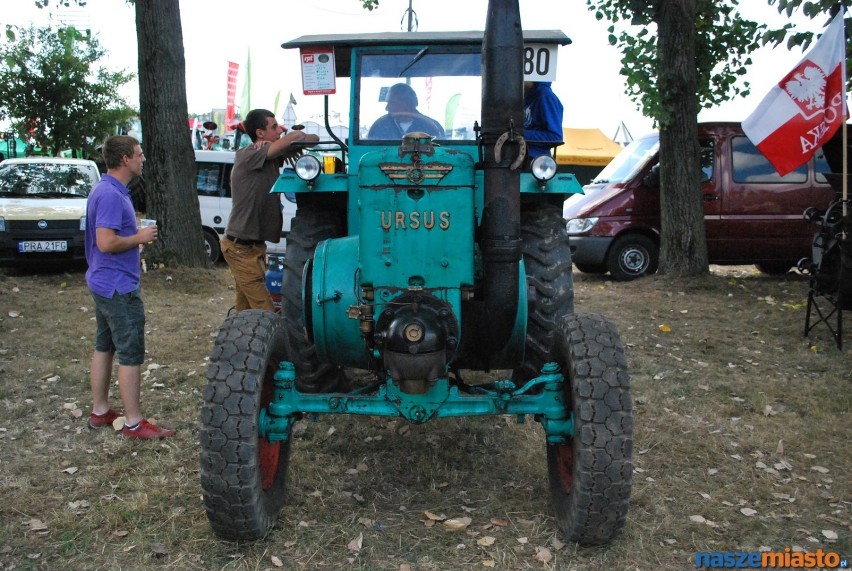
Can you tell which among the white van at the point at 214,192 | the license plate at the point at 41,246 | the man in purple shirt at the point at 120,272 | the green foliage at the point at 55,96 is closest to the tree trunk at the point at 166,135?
the license plate at the point at 41,246

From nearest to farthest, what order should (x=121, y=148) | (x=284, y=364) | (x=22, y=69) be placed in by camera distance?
1. (x=284, y=364)
2. (x=121, y=148)
3. (x=22, y=69)

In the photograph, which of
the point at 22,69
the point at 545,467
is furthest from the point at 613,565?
the point at 22,69

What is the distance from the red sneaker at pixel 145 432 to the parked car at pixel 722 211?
7659 millimetres

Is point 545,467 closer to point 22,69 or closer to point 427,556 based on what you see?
point 427,556

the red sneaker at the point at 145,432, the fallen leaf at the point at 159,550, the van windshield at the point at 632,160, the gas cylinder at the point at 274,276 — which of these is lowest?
the fallen leaf at the point at 159,550

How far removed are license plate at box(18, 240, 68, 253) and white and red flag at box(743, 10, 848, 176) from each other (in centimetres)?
867

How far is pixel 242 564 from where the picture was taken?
332cm

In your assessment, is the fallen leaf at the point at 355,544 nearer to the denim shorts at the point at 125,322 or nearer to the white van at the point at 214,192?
the denim shorts at the point at 125,322

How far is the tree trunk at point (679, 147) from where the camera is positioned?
1002 cm

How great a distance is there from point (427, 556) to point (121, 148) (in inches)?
116

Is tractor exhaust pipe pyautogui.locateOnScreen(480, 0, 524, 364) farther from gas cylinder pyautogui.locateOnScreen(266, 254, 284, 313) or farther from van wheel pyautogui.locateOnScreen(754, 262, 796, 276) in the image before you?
van wheel pyautogui.locateOnScreen(754, 262, 796, 276)

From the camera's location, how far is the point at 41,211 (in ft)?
36.6

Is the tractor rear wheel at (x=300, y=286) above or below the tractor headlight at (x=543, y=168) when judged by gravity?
below

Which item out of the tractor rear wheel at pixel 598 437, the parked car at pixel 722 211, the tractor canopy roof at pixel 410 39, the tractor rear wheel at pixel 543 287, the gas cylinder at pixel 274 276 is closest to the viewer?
the tractor rear wheel at pixel 598 437
